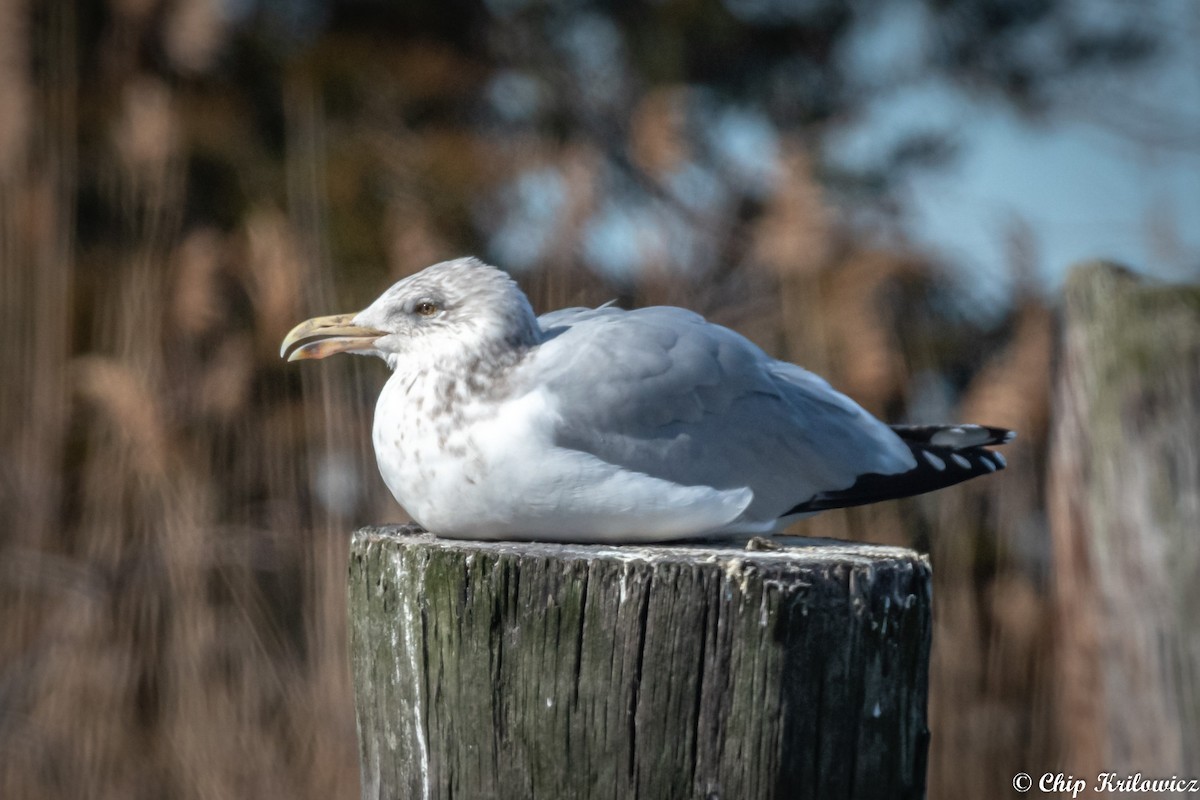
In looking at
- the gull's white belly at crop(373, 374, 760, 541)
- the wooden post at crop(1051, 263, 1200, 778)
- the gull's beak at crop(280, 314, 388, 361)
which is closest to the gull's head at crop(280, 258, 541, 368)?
the gull's beak at crop(280, 314, 388, 361)

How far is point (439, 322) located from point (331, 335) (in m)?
0.20

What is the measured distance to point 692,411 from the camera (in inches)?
72.1

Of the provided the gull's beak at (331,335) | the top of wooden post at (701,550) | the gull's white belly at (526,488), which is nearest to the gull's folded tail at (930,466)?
the top of wooden post at (701,550)

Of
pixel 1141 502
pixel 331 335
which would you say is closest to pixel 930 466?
pixel 1141 502

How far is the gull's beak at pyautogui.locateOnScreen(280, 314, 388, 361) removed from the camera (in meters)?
1.95

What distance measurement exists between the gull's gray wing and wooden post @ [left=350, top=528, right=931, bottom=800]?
0.96ft

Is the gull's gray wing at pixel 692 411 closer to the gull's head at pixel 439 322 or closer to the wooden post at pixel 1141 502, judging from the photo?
the gull's head at pixel 439 322

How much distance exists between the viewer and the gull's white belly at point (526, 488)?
1.67 metres

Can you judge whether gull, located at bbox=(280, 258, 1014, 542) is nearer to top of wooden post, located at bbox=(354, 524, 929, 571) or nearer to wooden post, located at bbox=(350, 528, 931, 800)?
top of wooden post, located at bbox=(354, 524, 929, 571)

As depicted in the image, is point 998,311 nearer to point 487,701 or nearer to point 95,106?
point 95,106

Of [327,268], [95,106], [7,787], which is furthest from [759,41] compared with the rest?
[7,787]

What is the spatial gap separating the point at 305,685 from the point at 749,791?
2.18 metres

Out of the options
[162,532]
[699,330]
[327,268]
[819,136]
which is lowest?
[162,532]

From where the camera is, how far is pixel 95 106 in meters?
5.50
